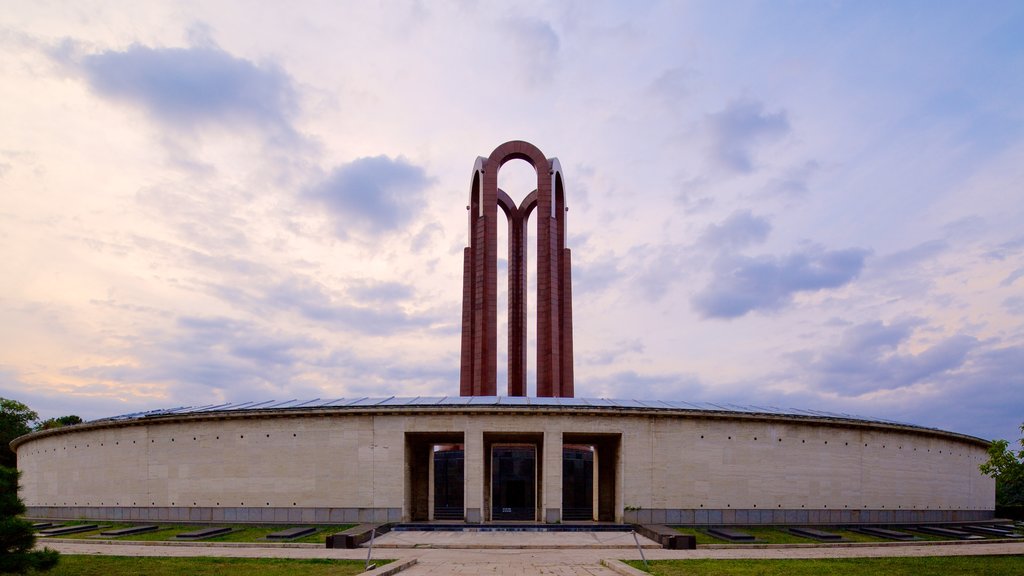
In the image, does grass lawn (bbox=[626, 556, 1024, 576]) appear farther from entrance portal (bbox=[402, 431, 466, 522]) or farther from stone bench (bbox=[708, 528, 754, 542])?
entrance portal (bbox=[402, 431, 466, 522])

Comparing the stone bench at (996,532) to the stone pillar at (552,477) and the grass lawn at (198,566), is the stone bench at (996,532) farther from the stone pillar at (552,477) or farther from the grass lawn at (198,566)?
the grass lawn at (198,566)

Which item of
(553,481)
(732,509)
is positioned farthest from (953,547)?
(553,481)

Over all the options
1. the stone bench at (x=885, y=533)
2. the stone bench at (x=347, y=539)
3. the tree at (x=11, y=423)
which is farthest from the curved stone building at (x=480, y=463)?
the tree at (x=11, y=423)

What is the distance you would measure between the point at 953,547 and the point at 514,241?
4160 cm

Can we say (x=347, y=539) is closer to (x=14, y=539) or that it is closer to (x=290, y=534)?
(x=290, y=534)

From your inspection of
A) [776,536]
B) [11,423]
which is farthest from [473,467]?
[11,423]

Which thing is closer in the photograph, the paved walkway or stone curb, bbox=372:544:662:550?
the paved walkway

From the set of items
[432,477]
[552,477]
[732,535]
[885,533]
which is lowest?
[885,533]

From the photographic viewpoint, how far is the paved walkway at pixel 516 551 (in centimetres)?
2544

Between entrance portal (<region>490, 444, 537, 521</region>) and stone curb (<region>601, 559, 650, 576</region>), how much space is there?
90.4 feet

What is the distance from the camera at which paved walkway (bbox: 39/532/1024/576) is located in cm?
2544

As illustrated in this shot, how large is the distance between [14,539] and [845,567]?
92.0 feet

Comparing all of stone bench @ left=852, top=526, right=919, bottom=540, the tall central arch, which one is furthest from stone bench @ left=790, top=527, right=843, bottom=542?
the tall central arch

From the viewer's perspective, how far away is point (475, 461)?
129 feet
